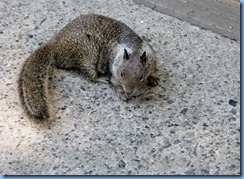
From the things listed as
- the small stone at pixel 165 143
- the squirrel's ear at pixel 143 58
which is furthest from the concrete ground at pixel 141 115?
the squirrel's ear at pixel 143 58

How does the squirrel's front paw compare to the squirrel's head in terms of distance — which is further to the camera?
the squirrel's front paw

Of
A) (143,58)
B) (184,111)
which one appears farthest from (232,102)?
(143,58)

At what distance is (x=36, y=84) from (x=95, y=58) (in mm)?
516

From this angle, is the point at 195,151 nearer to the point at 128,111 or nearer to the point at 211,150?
the point at 211,150

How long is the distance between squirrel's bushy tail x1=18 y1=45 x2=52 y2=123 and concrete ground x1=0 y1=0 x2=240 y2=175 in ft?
0.28

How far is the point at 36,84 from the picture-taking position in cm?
393

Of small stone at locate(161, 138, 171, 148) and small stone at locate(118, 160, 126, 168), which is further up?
small stone at locate(161, 138, 171, 148)

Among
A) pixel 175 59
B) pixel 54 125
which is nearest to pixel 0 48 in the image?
pixel 54 125

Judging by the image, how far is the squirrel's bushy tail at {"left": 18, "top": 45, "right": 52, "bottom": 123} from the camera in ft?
12.3

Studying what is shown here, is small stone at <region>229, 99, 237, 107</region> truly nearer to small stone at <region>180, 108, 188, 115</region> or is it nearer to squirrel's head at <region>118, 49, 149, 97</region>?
small stone at <region>180, 108, 188, 115</region>

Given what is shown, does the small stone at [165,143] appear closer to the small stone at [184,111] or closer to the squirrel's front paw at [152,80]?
the small stone at [184,111]

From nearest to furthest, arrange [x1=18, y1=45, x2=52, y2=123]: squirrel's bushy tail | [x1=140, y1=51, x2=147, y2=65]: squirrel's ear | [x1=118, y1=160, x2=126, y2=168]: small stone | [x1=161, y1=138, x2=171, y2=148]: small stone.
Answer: [x1=118, y1=160, x2=126, y2=168]: small stone, [x1=161, y1=138, x2=171, y2=148]: small stone, [x1=18, y1=45, x2=52, y2=123]: squirrel's bushy tail, [x1=140, y1=51, x2=147, y2=65]: squirrel's ear

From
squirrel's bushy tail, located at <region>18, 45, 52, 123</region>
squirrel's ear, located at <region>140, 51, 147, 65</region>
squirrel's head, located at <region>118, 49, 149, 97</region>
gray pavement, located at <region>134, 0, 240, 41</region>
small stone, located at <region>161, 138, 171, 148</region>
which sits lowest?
small stone, located at <region>161, 138, 171, 148</region>

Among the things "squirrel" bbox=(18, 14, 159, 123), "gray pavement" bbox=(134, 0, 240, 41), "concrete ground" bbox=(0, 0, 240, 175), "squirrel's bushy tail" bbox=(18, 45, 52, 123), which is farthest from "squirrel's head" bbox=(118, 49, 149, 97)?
"gray pavement" bbox=(134, 0, 240, 41)
